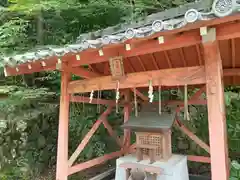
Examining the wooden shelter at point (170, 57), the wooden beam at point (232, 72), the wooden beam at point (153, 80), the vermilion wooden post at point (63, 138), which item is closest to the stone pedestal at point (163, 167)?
the wooden shelter at point (170, 57)

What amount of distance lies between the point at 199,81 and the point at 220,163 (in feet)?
2.99

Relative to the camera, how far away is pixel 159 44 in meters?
2.83

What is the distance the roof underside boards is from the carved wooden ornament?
0.07m

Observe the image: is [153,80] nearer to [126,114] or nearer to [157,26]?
[157,26]

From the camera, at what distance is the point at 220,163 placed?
2459 millimetres

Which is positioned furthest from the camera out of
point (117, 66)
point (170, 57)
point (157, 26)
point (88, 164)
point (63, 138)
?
point (88, 164)

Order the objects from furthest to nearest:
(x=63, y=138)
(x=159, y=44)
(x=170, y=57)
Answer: (x=170, y=57) < (x=63, y=138) < (x=159, y=44)

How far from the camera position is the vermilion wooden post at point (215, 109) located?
246cm

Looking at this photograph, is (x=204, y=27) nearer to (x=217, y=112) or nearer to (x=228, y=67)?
(x=217, y=112)

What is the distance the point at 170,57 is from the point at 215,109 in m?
1.85

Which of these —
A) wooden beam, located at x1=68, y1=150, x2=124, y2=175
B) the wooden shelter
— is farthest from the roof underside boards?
wooden beam, located at x1=68, y1=150, x2=124, y2=175

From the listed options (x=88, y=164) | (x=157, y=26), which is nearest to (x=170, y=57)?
(x=157, y=26)

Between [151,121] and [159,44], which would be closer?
[159,44]

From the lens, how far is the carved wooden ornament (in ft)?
10.9
